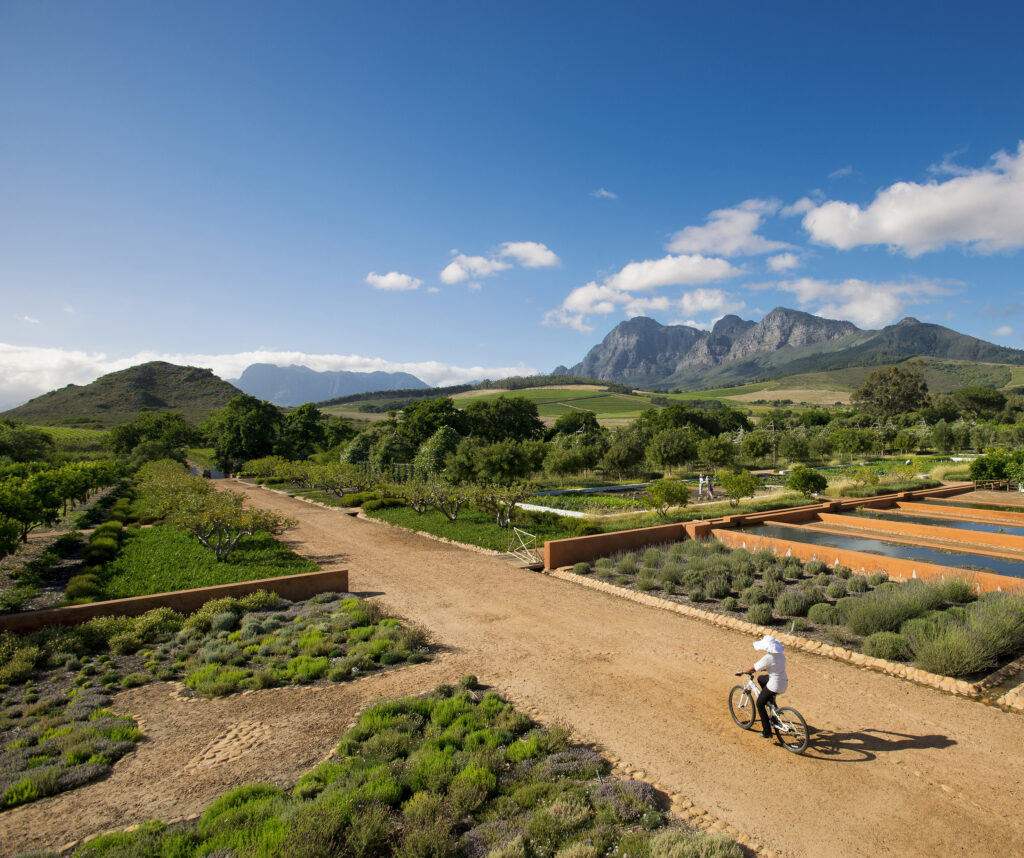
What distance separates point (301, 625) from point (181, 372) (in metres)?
135

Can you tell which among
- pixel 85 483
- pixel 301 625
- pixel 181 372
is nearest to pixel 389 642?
pixel 301 625

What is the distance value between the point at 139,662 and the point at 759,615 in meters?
10.8

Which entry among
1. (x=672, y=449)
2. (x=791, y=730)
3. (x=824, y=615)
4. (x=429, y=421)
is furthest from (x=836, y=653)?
(x=429, y=421)

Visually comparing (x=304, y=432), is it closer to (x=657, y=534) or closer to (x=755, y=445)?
(x=755, y=445)

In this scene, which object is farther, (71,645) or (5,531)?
(5,531)

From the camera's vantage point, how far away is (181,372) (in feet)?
403

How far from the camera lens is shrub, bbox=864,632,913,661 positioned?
817cm

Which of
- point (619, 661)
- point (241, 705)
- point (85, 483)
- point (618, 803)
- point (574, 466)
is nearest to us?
point (618, 803)

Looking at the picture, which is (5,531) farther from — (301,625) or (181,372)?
(181,372)

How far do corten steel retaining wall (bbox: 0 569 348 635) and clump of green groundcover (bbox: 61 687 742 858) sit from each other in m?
6.94

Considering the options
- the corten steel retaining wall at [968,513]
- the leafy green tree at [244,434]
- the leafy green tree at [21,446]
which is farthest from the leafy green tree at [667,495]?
the leafy green tree at [244,434]

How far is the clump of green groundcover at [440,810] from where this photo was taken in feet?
13.7

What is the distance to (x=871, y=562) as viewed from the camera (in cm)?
1281

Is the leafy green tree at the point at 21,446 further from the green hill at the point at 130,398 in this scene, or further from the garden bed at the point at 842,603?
the green hill at the point at 130,398
